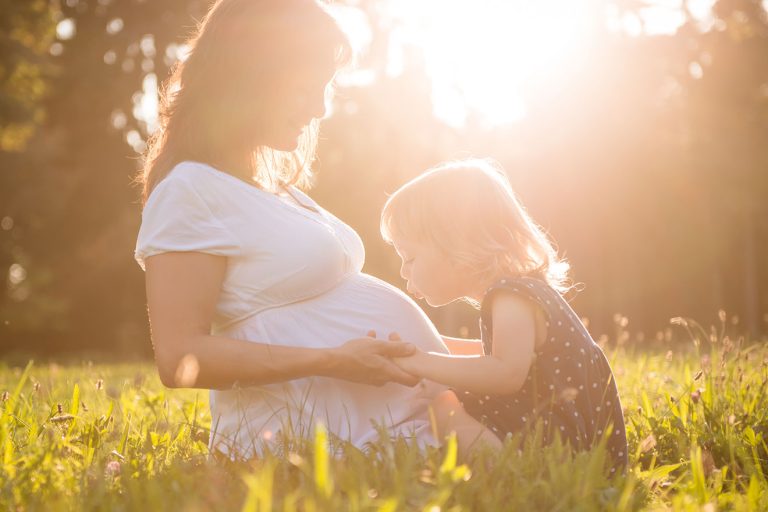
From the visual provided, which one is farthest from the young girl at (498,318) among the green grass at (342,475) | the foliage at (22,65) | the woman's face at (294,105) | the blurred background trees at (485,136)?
the blurred background trees at (485,136)

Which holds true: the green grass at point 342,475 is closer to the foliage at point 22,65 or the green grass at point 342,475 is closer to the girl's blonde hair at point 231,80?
the girl's blonde hair at point 231,80

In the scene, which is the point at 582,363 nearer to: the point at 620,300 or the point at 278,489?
the point at 278,489

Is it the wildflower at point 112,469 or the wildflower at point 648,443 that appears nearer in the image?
the wildflower at point 112,469

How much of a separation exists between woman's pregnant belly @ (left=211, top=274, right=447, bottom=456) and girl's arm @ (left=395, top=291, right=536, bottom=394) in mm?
235

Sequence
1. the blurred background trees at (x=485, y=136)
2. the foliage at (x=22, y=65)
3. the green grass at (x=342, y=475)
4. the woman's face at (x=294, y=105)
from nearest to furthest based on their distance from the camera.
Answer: the green grass at (x=342, y=475), the woman's face at (x=294, y=105), the foliage at (x=22, y=65), the blurred background trees at (x=485, y=136)

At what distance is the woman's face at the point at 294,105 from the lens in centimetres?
312

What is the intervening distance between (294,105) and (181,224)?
0.74 meters

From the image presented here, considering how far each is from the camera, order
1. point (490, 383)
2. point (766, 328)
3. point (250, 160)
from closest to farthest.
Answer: point (490, 383)
point (250, 160)
point (766, 328)

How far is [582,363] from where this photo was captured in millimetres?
2830

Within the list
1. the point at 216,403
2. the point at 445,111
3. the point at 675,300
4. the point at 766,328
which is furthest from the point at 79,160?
the point at 216,403

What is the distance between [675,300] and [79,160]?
52.1 ft

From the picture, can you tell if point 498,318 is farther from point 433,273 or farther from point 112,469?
point 112,469

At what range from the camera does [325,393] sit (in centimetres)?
287

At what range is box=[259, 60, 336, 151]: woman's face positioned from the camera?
3.12 m
